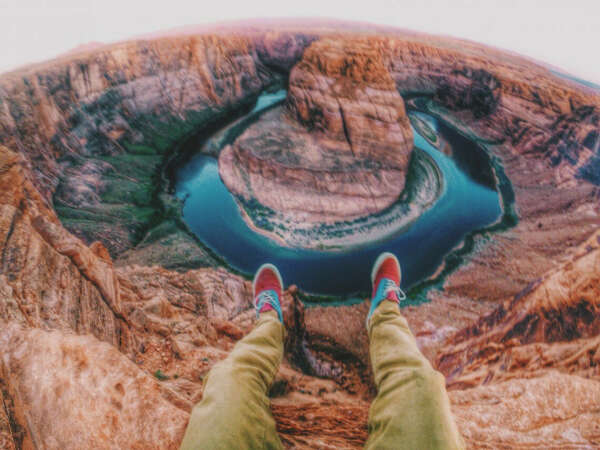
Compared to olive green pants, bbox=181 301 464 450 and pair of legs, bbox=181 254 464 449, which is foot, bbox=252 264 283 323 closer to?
pair of legs, bbox=181 254 464 449

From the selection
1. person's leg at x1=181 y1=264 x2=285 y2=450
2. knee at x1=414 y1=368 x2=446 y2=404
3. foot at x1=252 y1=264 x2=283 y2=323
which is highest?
knee at x1=414 y1=368 x2=446 y2=404

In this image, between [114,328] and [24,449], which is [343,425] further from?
[114,328]

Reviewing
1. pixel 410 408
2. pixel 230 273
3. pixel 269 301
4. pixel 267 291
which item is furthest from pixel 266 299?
pixel 230 273

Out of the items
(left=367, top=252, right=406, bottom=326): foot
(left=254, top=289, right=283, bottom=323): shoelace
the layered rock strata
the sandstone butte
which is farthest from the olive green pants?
the layered rock strata

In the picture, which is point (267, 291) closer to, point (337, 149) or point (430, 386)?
point (430, 386)

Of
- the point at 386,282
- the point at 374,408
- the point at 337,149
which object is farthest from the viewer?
the point at 337,149

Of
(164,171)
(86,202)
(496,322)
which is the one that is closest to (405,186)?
(496,322)

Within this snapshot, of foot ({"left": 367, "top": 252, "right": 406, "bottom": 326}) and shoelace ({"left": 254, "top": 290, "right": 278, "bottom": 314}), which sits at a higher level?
foot ({"left": 367, "top": 252, "right": 406, "bottom": 326})

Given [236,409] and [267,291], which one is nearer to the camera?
[236,409]

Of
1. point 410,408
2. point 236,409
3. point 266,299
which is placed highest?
point 410,408

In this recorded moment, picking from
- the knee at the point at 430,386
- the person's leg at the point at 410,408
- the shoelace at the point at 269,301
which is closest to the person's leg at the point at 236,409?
the person's leg at the point at 410,408
